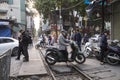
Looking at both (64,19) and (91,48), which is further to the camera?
(64,19)

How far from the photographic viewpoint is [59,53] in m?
13.3

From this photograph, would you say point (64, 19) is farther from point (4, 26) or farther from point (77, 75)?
point (77, 75)

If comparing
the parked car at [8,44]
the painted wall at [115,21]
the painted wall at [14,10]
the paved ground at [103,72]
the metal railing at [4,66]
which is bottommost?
the paved ground at [103,72]

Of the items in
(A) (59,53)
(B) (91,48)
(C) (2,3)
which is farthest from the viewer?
(C) (2,3)

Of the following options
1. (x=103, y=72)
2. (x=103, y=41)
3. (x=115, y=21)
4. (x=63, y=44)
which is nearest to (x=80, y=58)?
(x=63, y=44)

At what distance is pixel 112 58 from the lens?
13.2 m

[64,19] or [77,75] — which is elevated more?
[64,19]

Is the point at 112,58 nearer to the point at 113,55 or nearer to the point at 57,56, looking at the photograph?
the point at 113,55

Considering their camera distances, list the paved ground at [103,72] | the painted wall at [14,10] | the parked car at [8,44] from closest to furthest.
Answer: the paved ground at [103,72] → the parked car at [8,44] → the painted wall at [14,10]

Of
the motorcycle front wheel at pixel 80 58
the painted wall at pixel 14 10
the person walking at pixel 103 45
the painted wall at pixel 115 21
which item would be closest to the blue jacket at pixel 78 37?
the painted wall at pixel 115 21

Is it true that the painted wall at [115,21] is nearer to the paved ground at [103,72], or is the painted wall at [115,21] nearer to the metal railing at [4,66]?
the paved ground at [103,72]

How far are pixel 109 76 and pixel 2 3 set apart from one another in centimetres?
3133

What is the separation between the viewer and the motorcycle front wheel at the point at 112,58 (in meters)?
13.2

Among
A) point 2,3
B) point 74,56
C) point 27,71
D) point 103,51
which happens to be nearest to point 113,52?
point 103,51
